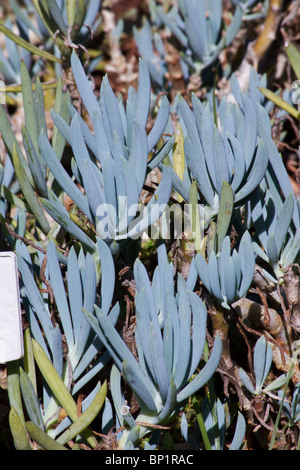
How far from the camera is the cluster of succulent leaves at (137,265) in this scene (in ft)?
1.66

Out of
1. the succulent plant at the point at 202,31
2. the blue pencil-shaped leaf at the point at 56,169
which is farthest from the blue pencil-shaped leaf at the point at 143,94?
the succulent plant at the point at 202,31

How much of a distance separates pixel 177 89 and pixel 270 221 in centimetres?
63

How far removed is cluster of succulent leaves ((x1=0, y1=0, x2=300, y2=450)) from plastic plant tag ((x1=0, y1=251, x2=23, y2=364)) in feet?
0.09

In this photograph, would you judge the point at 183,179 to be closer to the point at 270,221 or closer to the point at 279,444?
the point at 270,221

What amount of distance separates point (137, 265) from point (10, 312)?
5.6 inches

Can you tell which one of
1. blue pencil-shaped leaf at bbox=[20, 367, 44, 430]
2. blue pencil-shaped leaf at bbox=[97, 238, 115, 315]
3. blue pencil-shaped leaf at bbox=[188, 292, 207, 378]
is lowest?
blue pencil-shaped leaf at bbox=[20, 367, 44, 430]

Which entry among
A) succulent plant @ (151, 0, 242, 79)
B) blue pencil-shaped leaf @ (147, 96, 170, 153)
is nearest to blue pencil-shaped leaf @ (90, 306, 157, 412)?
blue pencil-shaped leaf @ (147, 96, 170, 153)

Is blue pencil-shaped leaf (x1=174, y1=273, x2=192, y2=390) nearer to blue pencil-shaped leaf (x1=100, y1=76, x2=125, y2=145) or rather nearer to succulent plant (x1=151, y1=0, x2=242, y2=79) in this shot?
blue pencil-shaped leaf (x1=100, y1=76, x2=125, y2=145)

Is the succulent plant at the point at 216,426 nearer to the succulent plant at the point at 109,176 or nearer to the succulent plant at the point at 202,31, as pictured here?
the succulent plant at the point at 109,176

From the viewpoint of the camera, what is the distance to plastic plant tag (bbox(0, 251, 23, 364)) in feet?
1.69

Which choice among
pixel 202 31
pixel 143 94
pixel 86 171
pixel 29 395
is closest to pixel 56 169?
pixel 86 171

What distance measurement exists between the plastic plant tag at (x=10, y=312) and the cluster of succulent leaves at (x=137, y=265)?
0.09 feet

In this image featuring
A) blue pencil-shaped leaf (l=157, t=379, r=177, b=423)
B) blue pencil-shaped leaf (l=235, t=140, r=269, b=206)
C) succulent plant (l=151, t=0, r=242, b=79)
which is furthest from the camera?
succulent plant (l=151, t=0, r=242, b=79)

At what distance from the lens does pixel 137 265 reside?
1.76 feet
